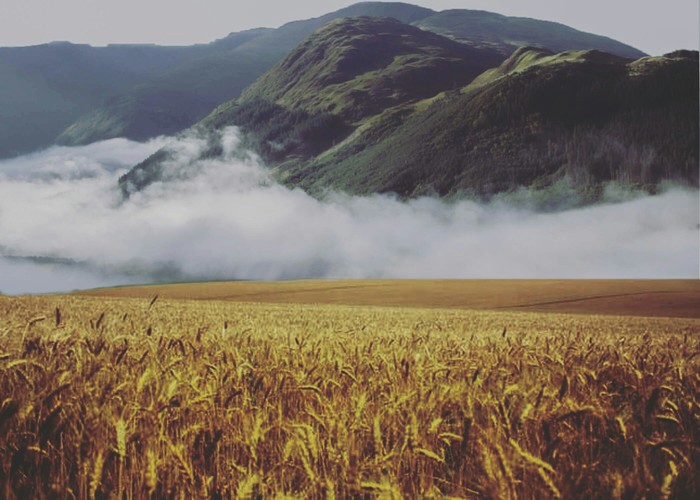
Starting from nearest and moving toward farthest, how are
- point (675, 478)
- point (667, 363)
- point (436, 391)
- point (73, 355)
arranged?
1. point (675, 478)
2. point (436, 391)
3. point (73, 355)
4. point (667, 363)

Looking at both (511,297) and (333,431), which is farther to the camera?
(511,297)

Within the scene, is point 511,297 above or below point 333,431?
below

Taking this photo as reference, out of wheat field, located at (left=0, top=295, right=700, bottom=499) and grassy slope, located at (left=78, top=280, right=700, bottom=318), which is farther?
grassy slope, located at (left=78, top=280, right=700, bottom=318)

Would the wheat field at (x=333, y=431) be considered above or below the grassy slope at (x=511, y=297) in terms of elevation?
above

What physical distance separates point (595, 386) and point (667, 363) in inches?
82.6

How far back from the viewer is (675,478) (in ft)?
8.81

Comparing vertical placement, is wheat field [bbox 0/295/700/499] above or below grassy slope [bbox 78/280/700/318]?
above

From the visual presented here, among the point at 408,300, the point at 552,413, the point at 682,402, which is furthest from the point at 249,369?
the point at 408,300

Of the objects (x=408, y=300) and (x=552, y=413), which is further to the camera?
(x=408, y=300)

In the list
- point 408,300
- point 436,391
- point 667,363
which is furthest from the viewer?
point 408,300

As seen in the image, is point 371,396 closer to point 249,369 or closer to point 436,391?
point 436,391

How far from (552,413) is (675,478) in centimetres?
82

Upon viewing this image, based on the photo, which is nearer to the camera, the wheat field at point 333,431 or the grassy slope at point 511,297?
the wheat field at point 333,431

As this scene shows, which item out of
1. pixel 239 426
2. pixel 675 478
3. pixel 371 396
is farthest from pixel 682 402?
pixel 239 426
